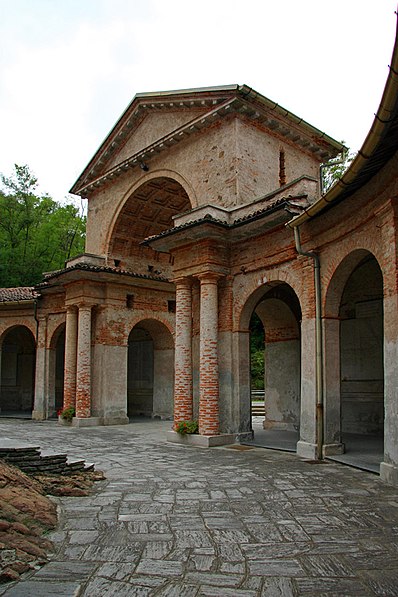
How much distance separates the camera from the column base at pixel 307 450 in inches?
385

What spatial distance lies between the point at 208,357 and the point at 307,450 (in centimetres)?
346

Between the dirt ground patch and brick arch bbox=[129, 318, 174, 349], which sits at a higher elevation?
brick arch bbox=[129, 318, 174, 349]

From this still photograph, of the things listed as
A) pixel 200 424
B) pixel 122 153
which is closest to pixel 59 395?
pixel 122 153

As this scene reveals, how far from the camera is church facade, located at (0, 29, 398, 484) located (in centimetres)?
927

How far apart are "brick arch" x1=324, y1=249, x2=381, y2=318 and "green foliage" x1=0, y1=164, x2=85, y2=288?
24.6m

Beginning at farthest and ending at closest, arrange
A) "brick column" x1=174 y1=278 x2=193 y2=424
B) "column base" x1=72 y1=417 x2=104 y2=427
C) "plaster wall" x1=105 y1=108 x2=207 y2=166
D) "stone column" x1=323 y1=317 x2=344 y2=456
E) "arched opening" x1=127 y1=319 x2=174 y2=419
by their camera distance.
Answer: "arched opening" x1=127 y1=319 x2=174 y2=419
"column base" x1=72 y1=417 x2=104 y2=427
"plaster wall" x1=105 y1=108 x2=207 y2=166
"brick column" x1=174 y1=278 x2=193 y2=424
"stone column" x1=323 y1=317 x2=344 y2=456

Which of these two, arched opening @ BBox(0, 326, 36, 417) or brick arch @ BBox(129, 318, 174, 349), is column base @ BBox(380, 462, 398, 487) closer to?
brick arch @ BBox(129, 318, 174, 349)

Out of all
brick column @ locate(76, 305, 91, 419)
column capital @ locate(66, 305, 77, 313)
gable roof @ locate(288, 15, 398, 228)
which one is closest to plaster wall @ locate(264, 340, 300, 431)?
brick column @ locate(76, 305, 91, 419)

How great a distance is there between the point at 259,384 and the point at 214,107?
2110 cm

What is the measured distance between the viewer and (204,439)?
39.4 feet

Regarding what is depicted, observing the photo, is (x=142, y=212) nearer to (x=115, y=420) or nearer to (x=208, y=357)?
(x=115, y=420)

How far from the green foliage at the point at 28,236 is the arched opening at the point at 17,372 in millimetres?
6168

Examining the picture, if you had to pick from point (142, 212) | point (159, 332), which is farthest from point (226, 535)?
point (159, 332)

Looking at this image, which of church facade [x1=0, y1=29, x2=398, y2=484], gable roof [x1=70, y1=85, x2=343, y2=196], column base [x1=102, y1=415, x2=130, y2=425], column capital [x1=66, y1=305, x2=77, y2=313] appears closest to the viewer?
church facade [x1=0, y1=29, x2=398, y2=484]
